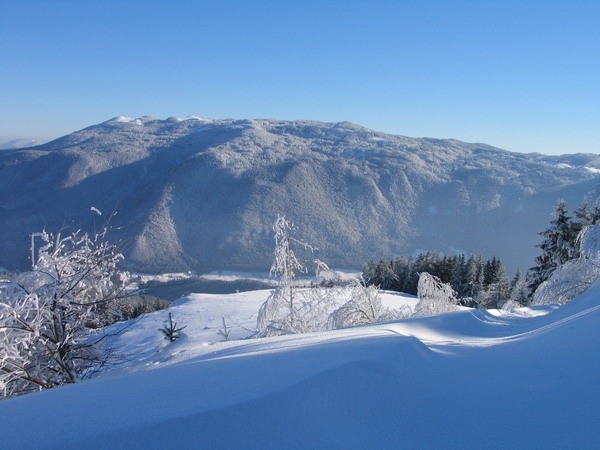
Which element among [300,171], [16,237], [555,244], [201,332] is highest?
[300,171]

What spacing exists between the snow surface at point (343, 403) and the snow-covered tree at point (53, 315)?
8.38 feet

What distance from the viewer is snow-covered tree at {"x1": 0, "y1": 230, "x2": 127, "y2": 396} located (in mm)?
4793

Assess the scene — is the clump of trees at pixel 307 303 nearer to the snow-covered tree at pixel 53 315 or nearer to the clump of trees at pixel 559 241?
the snow-covered tree at pixel 53 315

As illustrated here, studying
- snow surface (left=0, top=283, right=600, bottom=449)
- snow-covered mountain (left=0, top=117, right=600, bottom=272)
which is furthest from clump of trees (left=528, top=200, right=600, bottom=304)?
snow-covered mountain (left=0, top=117, right=600, bottom=272)

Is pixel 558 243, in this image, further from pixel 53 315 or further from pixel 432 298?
pixel 53 315

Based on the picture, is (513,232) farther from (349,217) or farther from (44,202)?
(44,202)

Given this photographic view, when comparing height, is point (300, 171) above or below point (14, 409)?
above

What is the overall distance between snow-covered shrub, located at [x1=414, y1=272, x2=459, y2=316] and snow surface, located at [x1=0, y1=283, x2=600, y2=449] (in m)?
8.20

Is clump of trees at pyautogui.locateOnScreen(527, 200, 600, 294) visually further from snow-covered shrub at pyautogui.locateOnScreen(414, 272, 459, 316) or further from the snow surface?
the snow surface

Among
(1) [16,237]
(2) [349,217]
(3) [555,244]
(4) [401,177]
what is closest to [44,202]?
(1) [16,237]

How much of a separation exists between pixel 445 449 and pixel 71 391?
2.48 meters

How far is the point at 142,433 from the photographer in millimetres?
1754

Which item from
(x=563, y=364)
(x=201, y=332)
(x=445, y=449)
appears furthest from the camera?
(x=201, y=332)

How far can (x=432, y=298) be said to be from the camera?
1173 cm
